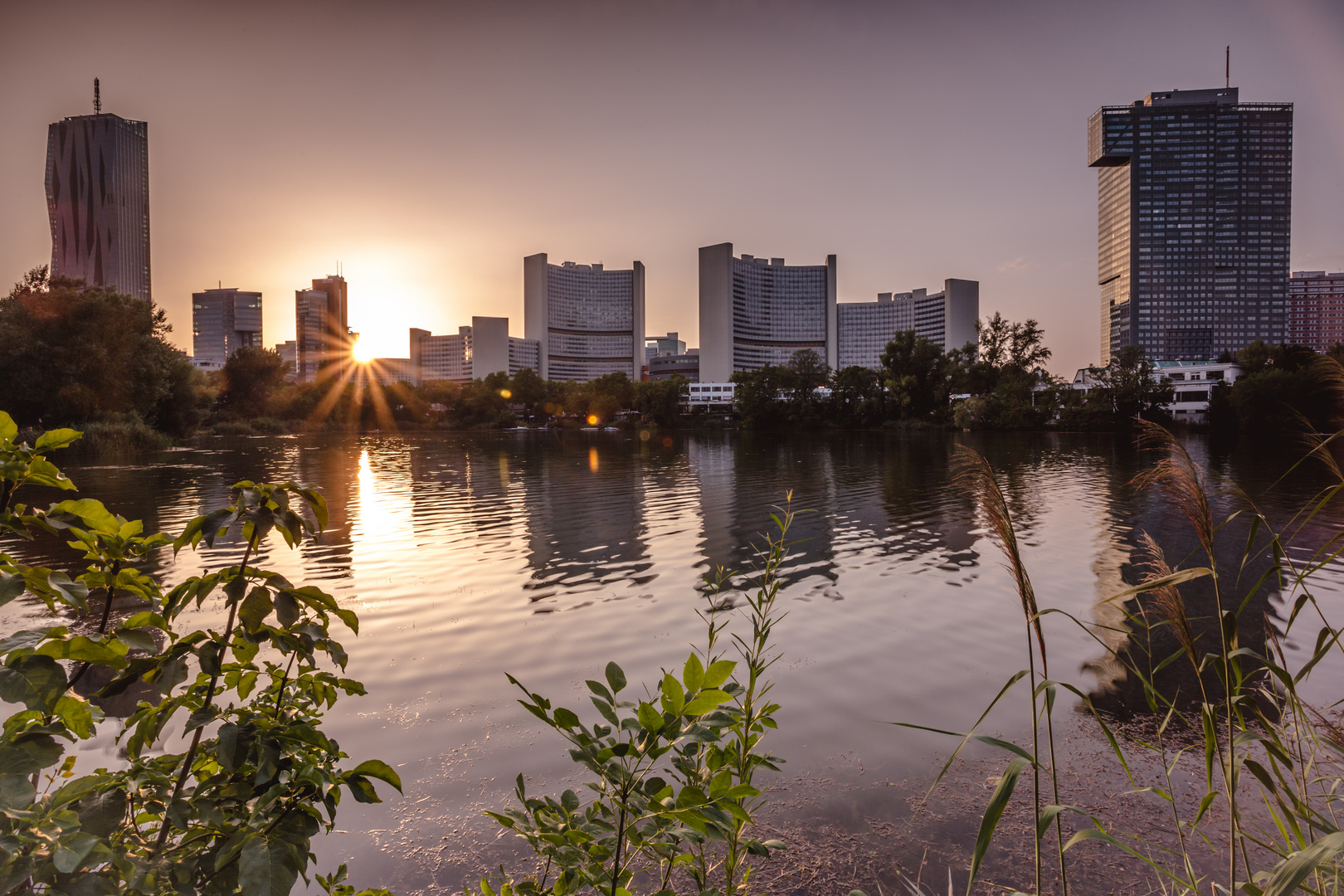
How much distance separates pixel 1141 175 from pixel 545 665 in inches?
7400

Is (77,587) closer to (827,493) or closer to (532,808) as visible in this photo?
(532,808)

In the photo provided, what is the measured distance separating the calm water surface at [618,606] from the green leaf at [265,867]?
165 centimetres

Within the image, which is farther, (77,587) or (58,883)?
(77,587)

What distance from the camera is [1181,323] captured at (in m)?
148

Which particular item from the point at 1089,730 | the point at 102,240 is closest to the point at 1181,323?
the point at 1089,730

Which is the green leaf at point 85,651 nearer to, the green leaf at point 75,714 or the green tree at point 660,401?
the green leaf at point 75,714

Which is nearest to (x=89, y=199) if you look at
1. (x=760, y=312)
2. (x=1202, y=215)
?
(x=760, y=312)

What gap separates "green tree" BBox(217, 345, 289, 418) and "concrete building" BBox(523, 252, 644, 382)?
107202 millimetres

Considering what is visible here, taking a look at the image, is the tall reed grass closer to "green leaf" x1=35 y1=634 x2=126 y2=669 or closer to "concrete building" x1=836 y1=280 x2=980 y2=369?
"green leaf" x1=35 y1=634 x2=126 y2=669

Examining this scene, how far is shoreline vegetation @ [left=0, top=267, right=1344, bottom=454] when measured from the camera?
32.5m

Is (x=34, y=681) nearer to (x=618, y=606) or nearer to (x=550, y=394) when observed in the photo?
(x=618, y=606)

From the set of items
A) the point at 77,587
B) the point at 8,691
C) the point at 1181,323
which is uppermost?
the point at 1181,323

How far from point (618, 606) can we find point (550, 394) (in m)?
116

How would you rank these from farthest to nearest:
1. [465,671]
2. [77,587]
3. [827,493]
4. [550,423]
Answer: [550,423] < [827,493] < [465,671] < [77,587]
